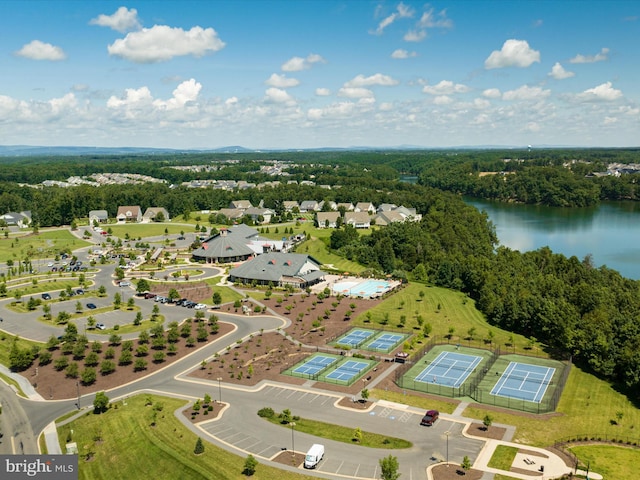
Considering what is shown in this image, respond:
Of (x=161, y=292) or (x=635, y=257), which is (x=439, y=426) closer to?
(x=161, y=292)

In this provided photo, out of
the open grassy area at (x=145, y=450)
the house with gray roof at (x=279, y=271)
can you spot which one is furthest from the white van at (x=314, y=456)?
the house with gray roof at (x=279, y=271)


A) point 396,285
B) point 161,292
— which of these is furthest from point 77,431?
point 396,285

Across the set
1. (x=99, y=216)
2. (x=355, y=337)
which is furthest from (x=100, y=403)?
(x=99, y=216)

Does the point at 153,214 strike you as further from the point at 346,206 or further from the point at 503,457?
the point at 503,457

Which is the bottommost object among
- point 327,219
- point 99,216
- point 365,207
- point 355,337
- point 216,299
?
point 355,337

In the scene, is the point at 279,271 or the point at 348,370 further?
the point at 279,271

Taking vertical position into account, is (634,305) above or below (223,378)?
above

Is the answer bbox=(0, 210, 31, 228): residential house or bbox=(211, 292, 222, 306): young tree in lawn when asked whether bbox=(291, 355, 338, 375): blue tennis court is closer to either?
bbox=(211, 292, 222, 306): young tree in lawn
